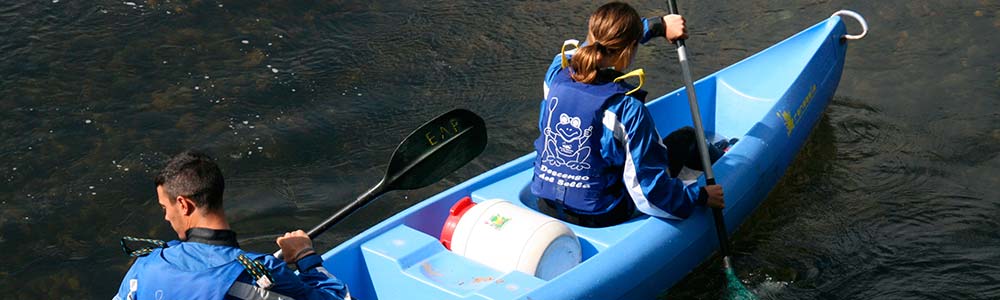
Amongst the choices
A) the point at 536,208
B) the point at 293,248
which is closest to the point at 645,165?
the point at 536,208

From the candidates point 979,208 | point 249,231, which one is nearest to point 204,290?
point 249,231

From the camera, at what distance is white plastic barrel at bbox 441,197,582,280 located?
12.4 feet

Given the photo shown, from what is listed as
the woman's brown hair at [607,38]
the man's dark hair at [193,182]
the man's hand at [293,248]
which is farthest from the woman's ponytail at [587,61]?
the man's dark hair at [193,182]

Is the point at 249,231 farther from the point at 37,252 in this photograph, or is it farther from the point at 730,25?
the point at 730,25

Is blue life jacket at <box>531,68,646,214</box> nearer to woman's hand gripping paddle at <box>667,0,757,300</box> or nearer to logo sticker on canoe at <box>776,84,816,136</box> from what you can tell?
woman's hand gripping paddle at <box>667,0,757,300</box>

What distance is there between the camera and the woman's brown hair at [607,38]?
3762 millimetres

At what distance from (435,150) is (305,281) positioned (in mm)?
1114

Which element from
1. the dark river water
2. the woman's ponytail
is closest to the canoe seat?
the dark river water

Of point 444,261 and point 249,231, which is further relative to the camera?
point 249,231

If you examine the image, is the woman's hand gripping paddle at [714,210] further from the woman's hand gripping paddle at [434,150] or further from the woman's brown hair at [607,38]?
the woman's hand gripping paddle at [434,150]

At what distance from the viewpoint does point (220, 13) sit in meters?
7.30

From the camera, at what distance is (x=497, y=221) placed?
12.7 feet

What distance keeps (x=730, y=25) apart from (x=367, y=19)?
247 centimetres

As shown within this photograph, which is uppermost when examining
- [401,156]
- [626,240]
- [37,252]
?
[401,156]
